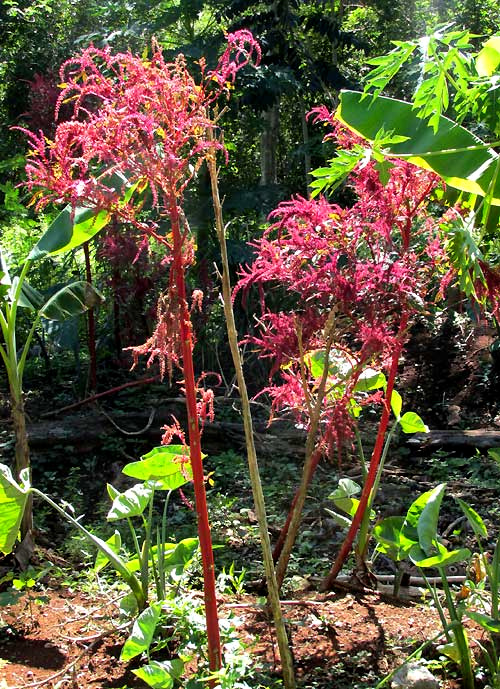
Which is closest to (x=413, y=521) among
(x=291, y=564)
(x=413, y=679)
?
(x=413, y=679)

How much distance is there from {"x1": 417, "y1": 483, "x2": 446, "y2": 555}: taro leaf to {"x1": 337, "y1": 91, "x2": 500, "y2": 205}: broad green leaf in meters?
1.18

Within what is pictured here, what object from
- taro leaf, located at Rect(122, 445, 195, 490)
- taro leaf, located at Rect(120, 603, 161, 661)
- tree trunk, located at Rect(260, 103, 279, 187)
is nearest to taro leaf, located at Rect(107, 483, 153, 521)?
taro leaf, located at Rect(122, 445, 195, 490)

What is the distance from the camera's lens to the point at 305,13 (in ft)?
34.2

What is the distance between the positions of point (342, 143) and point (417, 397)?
4214 mm

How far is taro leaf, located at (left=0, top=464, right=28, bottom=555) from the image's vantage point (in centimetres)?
272

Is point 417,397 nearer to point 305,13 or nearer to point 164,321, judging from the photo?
point 164,321

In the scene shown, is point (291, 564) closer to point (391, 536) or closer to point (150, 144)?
point (391, 536)

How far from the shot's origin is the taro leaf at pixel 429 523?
9.22 feet

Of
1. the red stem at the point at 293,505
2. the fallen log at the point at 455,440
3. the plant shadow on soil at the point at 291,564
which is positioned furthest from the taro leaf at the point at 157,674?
the fallen log at the point at 455,440

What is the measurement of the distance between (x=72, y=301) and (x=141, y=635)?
3.23 meters

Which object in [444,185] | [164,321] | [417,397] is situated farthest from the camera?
[417,397]

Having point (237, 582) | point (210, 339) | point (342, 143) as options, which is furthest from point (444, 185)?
point (210, 339)

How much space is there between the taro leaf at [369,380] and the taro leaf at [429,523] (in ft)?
2.25

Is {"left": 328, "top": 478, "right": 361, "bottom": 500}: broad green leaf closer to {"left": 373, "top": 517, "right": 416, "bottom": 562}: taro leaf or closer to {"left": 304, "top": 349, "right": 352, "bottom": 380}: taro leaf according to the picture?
{"left": 373, "top": 517, "right": 416, "bottom": 562}: taro leaf
